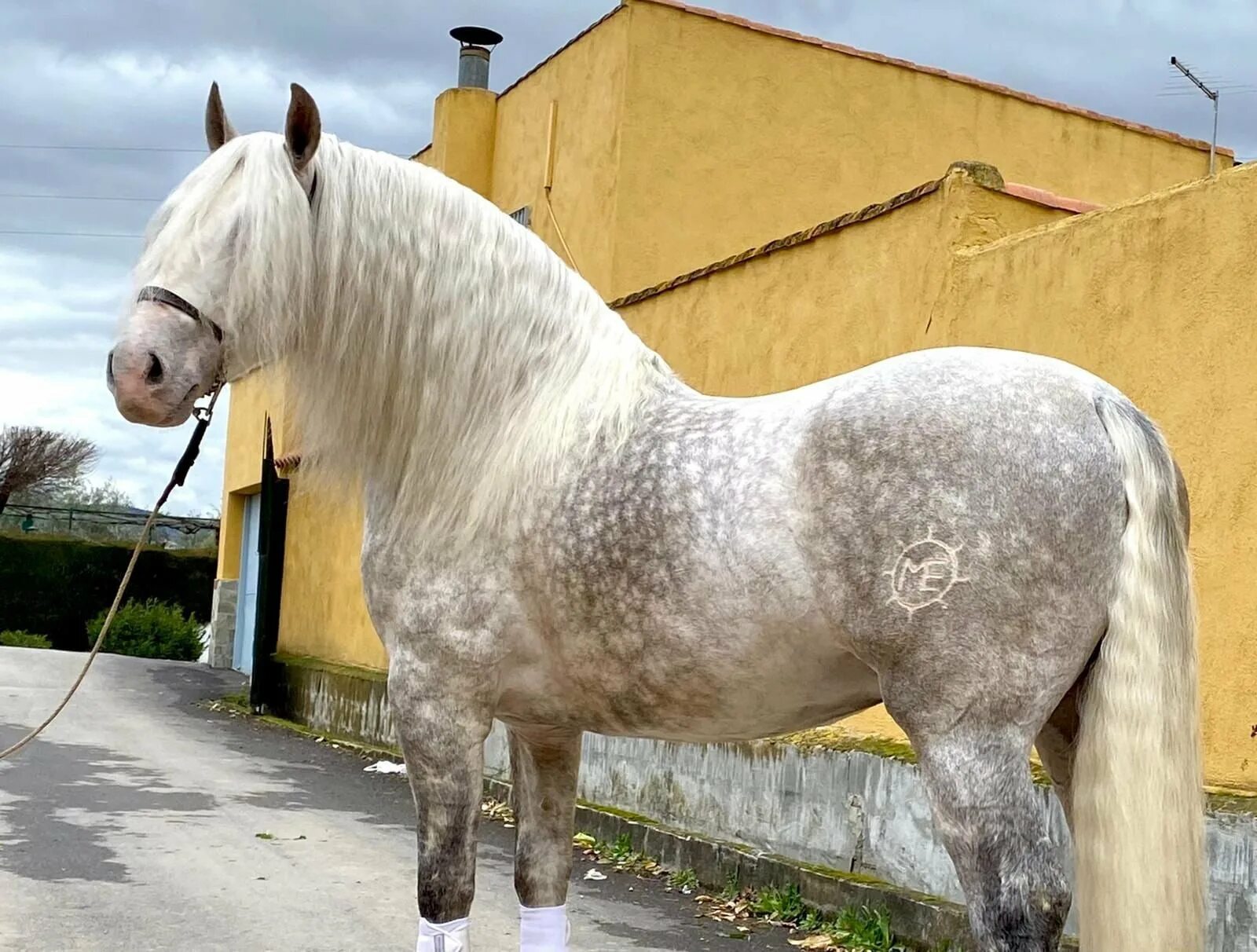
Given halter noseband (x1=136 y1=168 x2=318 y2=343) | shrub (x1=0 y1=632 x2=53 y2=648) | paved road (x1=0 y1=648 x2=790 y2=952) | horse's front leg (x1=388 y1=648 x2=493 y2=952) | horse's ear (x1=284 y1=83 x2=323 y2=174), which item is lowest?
shrub (x1=0 y1=632 x2=53 y2=648)

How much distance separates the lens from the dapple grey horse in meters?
2.21

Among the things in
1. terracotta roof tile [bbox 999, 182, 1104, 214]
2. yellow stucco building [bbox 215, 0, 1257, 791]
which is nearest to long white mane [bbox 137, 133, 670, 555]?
yellow stucco building [bbox 215, 0, 1257, 791]

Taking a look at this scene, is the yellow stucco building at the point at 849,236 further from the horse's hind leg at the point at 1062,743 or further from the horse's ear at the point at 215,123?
the horse's hind leg at the point at 1062,743

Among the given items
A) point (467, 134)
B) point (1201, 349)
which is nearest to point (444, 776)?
point (1201, 349)

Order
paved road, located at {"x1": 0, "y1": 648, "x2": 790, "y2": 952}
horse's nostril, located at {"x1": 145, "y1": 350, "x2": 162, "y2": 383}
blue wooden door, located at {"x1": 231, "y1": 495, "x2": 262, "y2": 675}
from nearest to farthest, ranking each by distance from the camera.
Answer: horse's nostril, located at {"x1": 145, "y1": 350, "x2": 162, "y2": 383} → paved road, located at {"x1": 0, "y1": 648, "x2": 790, "y2": 952} → blue wooden door, located at {"x1": 231, "y1": 495, "x2": 262, "y2": 675}

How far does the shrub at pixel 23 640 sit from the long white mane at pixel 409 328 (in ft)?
71.3

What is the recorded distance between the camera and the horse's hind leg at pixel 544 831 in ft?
9.99

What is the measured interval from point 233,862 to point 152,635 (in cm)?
1710

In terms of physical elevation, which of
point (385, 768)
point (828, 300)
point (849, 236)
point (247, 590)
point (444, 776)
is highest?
point (849, 236)

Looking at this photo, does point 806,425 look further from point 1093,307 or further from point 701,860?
point 701,860

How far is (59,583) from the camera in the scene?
79.5 ft

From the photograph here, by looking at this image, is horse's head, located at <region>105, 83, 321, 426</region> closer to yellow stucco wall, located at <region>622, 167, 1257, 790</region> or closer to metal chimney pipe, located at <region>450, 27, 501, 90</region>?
yellow stucco wall, located at <region>622, 167, 1257, 790</region>

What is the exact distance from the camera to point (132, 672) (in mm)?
17875

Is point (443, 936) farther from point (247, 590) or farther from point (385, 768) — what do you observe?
point (247, 590)
